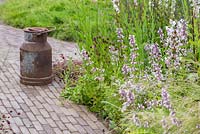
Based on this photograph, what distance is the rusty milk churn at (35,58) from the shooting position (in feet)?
19.2

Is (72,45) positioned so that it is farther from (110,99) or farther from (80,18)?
(110,99)

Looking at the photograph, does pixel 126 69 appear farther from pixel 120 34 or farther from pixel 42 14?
pixel 42 14

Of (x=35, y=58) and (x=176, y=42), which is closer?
(x=176, y=42)

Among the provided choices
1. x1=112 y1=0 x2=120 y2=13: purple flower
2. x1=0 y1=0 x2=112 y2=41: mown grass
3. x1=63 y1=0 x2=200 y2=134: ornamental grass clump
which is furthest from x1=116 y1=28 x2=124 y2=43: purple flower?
x1=0 y1=0 x2=112 y2=41: mown grass

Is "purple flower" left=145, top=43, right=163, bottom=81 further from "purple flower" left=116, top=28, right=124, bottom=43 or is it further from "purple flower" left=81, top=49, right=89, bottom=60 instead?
"purple flower" left=81, top=49, right=89, bottom=60

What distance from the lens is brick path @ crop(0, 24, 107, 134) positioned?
4.76 m

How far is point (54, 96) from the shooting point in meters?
5.62

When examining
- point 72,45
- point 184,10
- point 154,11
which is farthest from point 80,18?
point 72,45

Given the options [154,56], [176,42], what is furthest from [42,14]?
[176,42]

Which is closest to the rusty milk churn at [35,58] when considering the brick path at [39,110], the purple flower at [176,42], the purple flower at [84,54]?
the brick path at [39,110]

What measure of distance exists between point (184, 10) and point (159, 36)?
1.19 feet

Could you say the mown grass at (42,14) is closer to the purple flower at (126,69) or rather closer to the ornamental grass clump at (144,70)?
the ornamental grass clump at (144,70)

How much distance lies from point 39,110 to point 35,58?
89 cm

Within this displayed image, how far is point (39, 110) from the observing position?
520 cm
